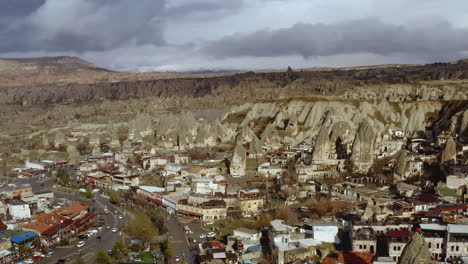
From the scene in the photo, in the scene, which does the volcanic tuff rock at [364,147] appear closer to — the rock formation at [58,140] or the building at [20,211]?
the building at [20,211]

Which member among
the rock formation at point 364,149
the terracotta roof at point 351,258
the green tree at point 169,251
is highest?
the rock formation at point 364,149

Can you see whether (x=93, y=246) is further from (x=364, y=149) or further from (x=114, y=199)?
(x=364, y=149)

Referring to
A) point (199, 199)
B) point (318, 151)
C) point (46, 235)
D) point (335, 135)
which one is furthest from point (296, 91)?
point (46, 235)

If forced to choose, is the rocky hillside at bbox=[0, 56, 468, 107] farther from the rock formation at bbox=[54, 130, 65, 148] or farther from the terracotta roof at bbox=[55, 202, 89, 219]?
the terracotta roof at bbox=[55, 202, 89, 219]

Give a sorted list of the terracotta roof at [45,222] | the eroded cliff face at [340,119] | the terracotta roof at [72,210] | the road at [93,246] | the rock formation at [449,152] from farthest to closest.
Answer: the eroded cliff face at [340,119]
the rock formation at [449,152]
the terracotta roof at [72,210]
the terracotta roof at [45,222]
the road at [93,246]

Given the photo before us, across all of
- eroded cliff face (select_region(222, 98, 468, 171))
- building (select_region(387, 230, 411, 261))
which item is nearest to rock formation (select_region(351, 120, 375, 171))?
→ eroded cliff face (select_region(222, 98, 468, 171))

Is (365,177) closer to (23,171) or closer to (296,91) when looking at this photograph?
(23,171)

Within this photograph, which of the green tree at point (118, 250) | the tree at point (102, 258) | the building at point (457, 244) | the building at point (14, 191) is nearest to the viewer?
the building at point (457, 244)

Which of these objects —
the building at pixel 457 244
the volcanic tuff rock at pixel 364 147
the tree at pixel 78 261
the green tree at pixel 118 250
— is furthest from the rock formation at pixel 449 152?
the tree at pixel 78 261
